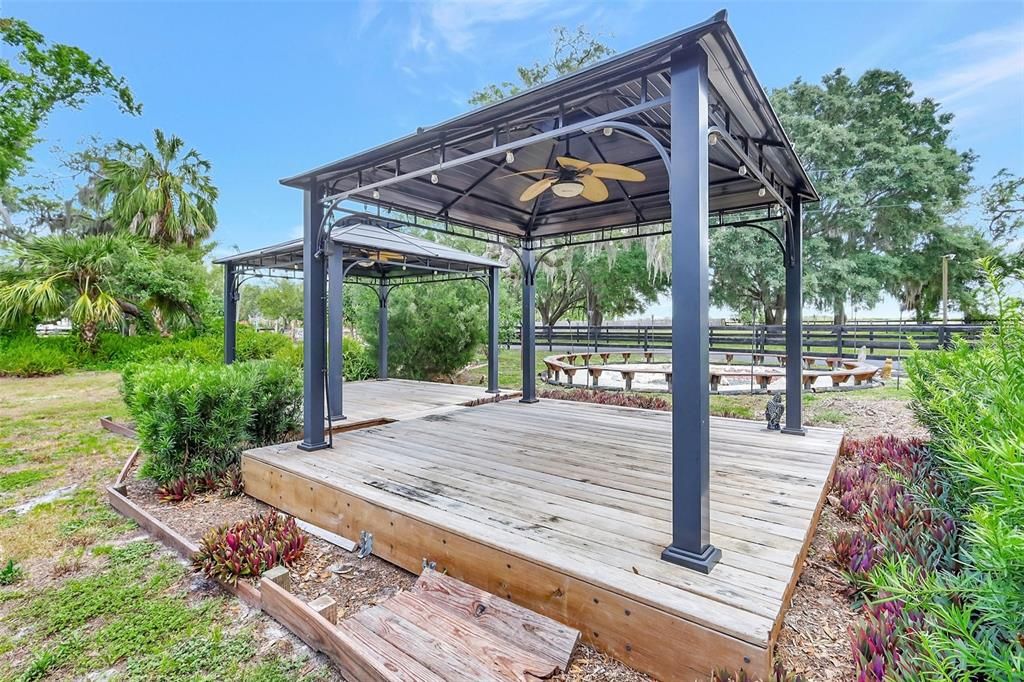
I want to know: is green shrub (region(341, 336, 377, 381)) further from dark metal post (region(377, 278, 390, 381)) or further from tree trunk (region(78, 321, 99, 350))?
tree trunk (region(78, 321, 99, 350))

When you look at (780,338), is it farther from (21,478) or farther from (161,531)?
(21,478)

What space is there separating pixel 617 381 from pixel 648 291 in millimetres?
13650

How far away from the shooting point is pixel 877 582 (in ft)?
3.97

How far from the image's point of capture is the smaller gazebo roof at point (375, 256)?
253 inches

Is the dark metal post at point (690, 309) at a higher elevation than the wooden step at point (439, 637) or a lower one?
higher

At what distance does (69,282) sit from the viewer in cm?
1277

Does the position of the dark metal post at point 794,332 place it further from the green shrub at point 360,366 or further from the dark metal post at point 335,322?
the green shrub at point 360,366

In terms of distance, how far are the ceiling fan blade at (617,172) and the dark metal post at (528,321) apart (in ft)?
9.40

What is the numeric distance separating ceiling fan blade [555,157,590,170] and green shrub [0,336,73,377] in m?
15.0

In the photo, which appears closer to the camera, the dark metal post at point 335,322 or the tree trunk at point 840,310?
the dark metal post at point 335,322

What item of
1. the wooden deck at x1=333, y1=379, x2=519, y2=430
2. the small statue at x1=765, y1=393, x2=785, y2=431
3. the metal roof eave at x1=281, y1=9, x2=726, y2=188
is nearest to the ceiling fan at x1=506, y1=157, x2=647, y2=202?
the metal roof eave at x1=281, y1=9, x2=726, y2=188

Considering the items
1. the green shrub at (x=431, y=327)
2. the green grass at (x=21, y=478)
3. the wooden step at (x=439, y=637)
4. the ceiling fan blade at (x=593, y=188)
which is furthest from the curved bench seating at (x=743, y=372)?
the green grass at (x=21, y=478)

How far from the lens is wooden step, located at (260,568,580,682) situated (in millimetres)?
1908

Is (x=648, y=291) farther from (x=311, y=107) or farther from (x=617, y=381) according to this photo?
(x=311, y=107)
